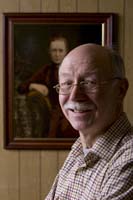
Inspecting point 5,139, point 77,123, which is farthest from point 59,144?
point 77,123

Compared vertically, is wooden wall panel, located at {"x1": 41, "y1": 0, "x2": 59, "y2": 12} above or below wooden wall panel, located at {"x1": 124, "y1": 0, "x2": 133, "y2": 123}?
above

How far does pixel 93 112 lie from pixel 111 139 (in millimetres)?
98

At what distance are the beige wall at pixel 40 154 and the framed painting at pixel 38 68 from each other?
5 centimetres

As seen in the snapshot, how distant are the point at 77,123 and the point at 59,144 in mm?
1280

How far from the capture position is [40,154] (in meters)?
2.37

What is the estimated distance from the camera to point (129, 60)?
7.61ft

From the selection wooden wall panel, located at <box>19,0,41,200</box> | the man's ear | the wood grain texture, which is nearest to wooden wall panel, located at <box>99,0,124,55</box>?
the wood grain texture

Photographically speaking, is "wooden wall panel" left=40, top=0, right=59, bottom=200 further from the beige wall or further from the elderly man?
the elderly man

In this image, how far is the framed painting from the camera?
90.6 inches

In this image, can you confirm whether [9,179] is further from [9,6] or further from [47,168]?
[9,6]

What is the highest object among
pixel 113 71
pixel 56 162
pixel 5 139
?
pixel 113 71

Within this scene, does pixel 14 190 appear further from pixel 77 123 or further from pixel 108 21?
pixel 77 123

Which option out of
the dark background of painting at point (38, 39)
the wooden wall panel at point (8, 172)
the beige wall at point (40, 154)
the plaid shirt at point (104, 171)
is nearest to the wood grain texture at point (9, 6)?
the beige wall at point (40, 154)

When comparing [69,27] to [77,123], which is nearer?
[77,123]
